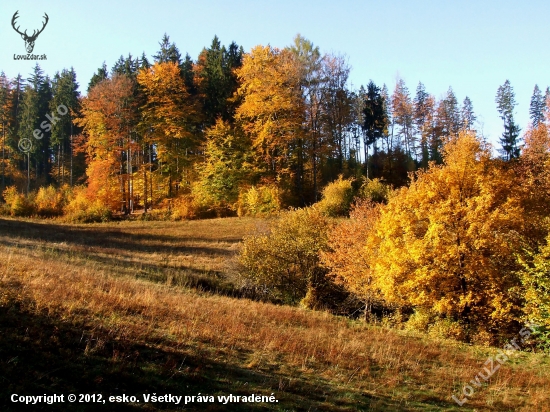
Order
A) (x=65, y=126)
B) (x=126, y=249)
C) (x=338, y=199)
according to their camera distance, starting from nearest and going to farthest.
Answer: (x=126, y=249) → (x=338, y=199) → (x=65, y=126)

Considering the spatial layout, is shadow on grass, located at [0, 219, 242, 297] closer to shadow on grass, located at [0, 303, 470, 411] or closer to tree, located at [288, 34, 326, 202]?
shadow on grass, located at [0, 303, 470, 411]

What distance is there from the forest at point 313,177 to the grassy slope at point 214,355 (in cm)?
405

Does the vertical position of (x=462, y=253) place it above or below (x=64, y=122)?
below

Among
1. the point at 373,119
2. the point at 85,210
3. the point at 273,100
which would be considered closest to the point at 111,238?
the point at 85,210

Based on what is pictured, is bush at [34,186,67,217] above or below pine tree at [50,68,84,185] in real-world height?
below

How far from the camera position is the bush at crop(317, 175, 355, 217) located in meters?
37.5

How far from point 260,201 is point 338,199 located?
828cm

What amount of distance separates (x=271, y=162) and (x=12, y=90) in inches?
1727

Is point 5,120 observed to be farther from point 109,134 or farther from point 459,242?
point 459,242

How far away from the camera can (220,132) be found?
4400cm

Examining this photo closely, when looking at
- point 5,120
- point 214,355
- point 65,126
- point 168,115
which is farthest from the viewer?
point 65,126

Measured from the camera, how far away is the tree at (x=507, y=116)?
2405 inches

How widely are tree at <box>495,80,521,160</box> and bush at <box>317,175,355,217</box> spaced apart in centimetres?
3712

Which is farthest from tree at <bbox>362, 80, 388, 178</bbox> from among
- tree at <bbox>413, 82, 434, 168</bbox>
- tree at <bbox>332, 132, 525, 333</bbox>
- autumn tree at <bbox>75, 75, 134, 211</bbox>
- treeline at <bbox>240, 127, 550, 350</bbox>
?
tree at <bbox>332, 132, 525, 333</bbox>
